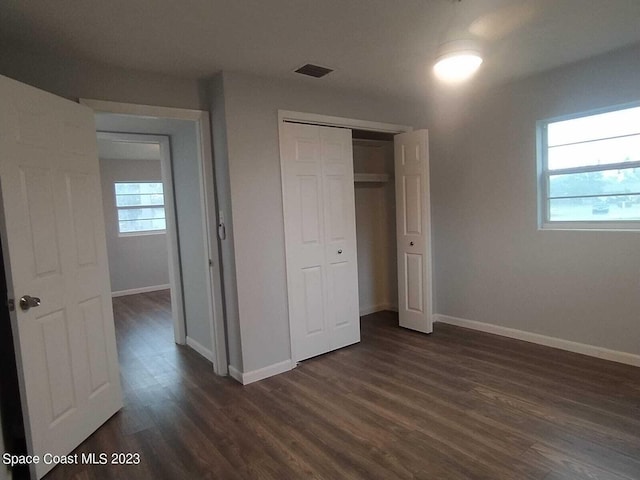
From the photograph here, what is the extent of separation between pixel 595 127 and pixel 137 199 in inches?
280

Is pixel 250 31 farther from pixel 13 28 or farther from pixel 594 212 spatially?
pixel 594 212

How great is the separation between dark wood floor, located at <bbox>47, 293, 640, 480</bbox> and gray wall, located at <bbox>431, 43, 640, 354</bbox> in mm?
361

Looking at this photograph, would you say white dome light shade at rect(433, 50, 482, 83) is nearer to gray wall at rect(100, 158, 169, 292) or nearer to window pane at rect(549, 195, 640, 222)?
window pane at rect(549, 195, 640, 222)

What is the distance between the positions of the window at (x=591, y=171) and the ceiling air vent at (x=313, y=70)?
2048 mm

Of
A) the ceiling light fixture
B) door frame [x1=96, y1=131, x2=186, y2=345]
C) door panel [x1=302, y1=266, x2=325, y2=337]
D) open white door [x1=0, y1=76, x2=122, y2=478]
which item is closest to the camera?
open white door [x1=0, y1=76, x2=122, y2=478]

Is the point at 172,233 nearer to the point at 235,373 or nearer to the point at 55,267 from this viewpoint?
the point at 235,373

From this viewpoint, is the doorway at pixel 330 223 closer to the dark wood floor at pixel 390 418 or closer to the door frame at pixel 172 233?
the dark wood floor at pixel 390 418

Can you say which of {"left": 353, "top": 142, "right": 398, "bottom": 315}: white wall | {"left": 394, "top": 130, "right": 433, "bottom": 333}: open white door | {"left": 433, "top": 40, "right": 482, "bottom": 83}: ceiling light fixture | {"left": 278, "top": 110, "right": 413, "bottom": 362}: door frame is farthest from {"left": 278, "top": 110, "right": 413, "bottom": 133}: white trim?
{"left": 433, "top": 40, "right": 482, "bottom": 83}: ceiling light fixture

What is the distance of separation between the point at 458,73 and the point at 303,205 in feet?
5.38

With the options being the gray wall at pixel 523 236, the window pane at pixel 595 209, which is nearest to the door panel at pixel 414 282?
the gray wall at pixel 523 236

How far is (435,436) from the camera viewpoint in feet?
7.49

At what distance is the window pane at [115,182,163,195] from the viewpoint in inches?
281

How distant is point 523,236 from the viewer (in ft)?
12.1

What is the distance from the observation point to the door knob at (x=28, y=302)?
2009 millimetres
